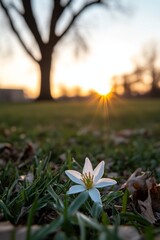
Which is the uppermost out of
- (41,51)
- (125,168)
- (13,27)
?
(13,27)

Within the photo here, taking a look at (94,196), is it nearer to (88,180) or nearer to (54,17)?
(88,180)

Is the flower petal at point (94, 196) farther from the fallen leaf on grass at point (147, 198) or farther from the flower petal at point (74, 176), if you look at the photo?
the fallen leaf on grass at point (147, 198)

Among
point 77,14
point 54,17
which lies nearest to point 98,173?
point 54,17

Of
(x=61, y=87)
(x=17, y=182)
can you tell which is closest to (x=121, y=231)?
(x=17, y=182)

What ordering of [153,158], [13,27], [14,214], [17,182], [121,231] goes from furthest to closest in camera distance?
[13,27] → [153,158] → [17,182] → [14,214] → [121,231]

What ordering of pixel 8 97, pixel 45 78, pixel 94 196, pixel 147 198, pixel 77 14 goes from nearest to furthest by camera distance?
1. pixel 94 196
2. pixel 147 198
3. pixel 77 14
4. pixel 45 78
5. pixel 8 97

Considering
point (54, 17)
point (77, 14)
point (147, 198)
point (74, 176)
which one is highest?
point (77, 14)

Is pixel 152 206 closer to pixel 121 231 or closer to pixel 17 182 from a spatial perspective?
pixel 121 231

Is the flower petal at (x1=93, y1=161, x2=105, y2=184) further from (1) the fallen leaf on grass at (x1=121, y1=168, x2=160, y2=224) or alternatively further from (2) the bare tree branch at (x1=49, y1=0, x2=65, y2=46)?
(2) the bare tree branch at (x1=49, y1=0, x2=65, y2=46)

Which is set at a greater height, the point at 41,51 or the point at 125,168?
the point at 41,51
